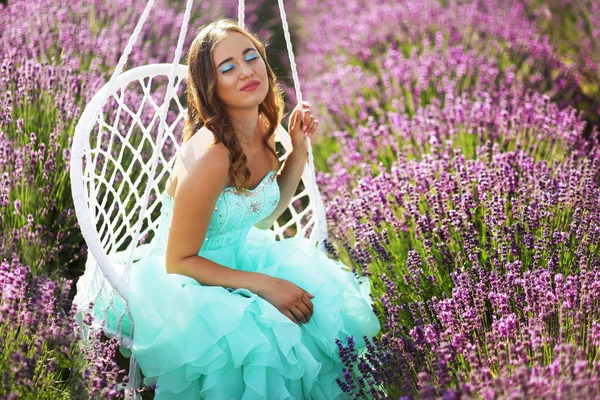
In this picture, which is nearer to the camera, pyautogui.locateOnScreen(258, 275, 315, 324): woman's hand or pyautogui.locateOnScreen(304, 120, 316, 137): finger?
pyautogui.locateOnScreen(258, 275, 315, 324): woman's hand

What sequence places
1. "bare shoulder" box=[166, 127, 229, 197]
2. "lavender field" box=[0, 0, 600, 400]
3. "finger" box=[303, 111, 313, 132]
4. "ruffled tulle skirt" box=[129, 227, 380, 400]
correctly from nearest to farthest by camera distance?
"lavender field" box=[0, 0, 600, 400], "ruffled tulle skirt" box=[129, 227, 380, 400], "bare shoulder" box=[166, 127, 229, 197], "finger" box=[303, 111, 313, 132]

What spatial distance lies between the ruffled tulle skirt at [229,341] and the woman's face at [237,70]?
1.84 ft

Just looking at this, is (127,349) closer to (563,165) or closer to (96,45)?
(563,165)

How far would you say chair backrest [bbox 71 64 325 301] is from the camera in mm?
2080

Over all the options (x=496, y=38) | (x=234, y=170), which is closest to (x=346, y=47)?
(x=496, y=38)

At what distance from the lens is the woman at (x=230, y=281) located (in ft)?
6.50

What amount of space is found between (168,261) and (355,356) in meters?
0.61

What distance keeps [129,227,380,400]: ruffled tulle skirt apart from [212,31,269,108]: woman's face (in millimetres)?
561

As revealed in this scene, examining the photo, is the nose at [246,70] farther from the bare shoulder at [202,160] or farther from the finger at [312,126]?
the finger at [312,126]

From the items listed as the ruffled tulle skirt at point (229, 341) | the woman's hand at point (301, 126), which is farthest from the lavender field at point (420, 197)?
the woman's hand at point (301, 126)

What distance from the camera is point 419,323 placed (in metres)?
2.06

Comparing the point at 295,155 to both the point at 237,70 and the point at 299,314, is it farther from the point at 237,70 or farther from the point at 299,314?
the point at 299,314

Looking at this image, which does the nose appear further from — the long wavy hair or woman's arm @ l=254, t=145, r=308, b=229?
woman's arm @ l=254, t=145, r=308, b=229

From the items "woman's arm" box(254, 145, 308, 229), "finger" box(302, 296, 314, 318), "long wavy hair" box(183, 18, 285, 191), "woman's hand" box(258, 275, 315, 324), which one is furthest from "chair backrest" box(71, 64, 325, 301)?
"finger" box(302, 296, 314, 318)
